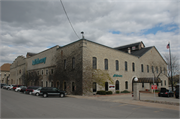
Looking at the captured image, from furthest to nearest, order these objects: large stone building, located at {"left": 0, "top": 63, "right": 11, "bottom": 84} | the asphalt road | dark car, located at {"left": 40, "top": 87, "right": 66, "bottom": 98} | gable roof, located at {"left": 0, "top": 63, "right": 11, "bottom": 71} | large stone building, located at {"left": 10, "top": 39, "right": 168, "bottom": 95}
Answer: gable roof, located at {"left": 0, "top": 63, "right": 11, "bottom": 71}, large stone building, located at {"left": 0, "top": 63, "right": 11, "bottom": 84}, large stone building, located at {"left": 10, "top": 39, "right": 168, "bottom": 95}, dark car, located at {"left": 40, "top": 87, "right": 66, "bottom": 98}, the asphalt road

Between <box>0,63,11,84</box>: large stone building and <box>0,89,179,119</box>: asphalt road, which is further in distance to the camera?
<box>0,63,11,84</box>: large stone building

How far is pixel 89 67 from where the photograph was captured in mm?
25859

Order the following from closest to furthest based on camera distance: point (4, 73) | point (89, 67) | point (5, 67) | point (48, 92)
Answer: point (48, 92) < point (89, 67) < point (4, 73) < point (5, 67)

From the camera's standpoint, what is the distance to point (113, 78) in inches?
1188

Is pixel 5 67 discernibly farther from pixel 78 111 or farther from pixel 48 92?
pixel 78 111

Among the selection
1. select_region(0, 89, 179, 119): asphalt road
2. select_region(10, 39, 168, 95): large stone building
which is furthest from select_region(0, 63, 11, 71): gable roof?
Answer: select_region(0, 89, 179, 119): asphalt road

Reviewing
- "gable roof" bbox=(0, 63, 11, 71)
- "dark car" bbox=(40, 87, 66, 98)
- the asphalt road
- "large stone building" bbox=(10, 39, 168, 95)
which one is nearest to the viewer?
the asphalt road

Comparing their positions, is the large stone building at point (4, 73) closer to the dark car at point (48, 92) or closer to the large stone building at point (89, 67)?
the large stone building at point (89, 67)

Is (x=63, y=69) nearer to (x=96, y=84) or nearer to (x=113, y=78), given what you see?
(x=96, y=84)

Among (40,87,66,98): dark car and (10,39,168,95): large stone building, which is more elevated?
(10,39,168,95): large stone building

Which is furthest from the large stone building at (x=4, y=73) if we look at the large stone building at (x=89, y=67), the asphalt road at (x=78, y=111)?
the asphalt road at (x=78, y=111)

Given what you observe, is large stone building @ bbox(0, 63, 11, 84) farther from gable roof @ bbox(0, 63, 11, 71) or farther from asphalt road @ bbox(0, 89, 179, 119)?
asphalt road @ bbox(0, 89, 179, 119)

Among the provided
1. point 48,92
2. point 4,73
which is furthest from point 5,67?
point 48,92

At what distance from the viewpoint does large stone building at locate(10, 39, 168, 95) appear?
25.6 m
